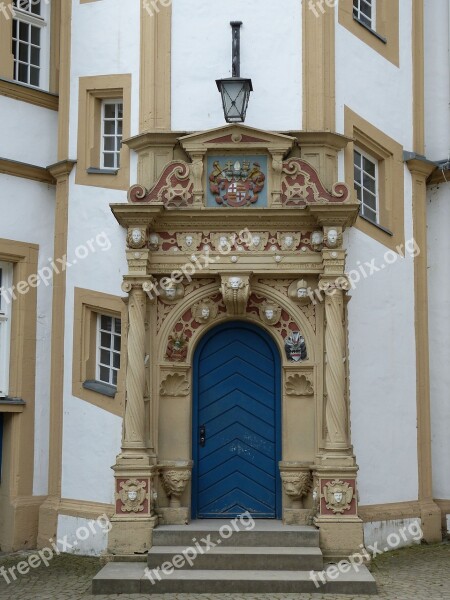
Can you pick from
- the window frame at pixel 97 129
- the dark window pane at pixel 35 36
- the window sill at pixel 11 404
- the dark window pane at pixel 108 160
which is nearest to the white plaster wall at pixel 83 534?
the window sill at pixel 11 404

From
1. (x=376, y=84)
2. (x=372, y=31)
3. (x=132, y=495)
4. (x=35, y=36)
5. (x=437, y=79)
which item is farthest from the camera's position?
(x=437, y=79)

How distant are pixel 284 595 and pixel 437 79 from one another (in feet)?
24.6

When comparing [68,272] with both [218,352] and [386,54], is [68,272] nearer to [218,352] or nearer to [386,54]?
[218,352]

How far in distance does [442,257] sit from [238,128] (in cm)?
359

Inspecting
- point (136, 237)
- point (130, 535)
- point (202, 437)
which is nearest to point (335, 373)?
point (202, 437)

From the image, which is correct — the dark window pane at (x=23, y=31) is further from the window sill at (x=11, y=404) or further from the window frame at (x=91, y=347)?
the window sill at (x=11, y=404)

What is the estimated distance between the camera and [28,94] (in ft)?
39.9

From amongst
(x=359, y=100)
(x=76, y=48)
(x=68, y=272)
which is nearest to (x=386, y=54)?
(x=359, y=100)

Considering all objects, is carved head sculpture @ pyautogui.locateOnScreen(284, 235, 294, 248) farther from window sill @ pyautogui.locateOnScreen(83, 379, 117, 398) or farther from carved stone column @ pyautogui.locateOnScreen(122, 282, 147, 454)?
window sill @ pyautogui.locateOnScreen(83, 379, 117, 398)

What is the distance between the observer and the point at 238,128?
423 inches

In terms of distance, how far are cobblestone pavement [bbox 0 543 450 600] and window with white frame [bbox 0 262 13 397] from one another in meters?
2.11

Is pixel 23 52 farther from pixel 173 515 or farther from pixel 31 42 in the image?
pixel 173 515

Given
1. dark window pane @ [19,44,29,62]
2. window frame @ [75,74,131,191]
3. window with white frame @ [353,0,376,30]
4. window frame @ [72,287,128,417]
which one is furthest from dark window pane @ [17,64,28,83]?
window with white frame @ [353,0,376,30]

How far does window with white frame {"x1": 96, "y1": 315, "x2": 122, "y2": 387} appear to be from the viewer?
11.5 metres
